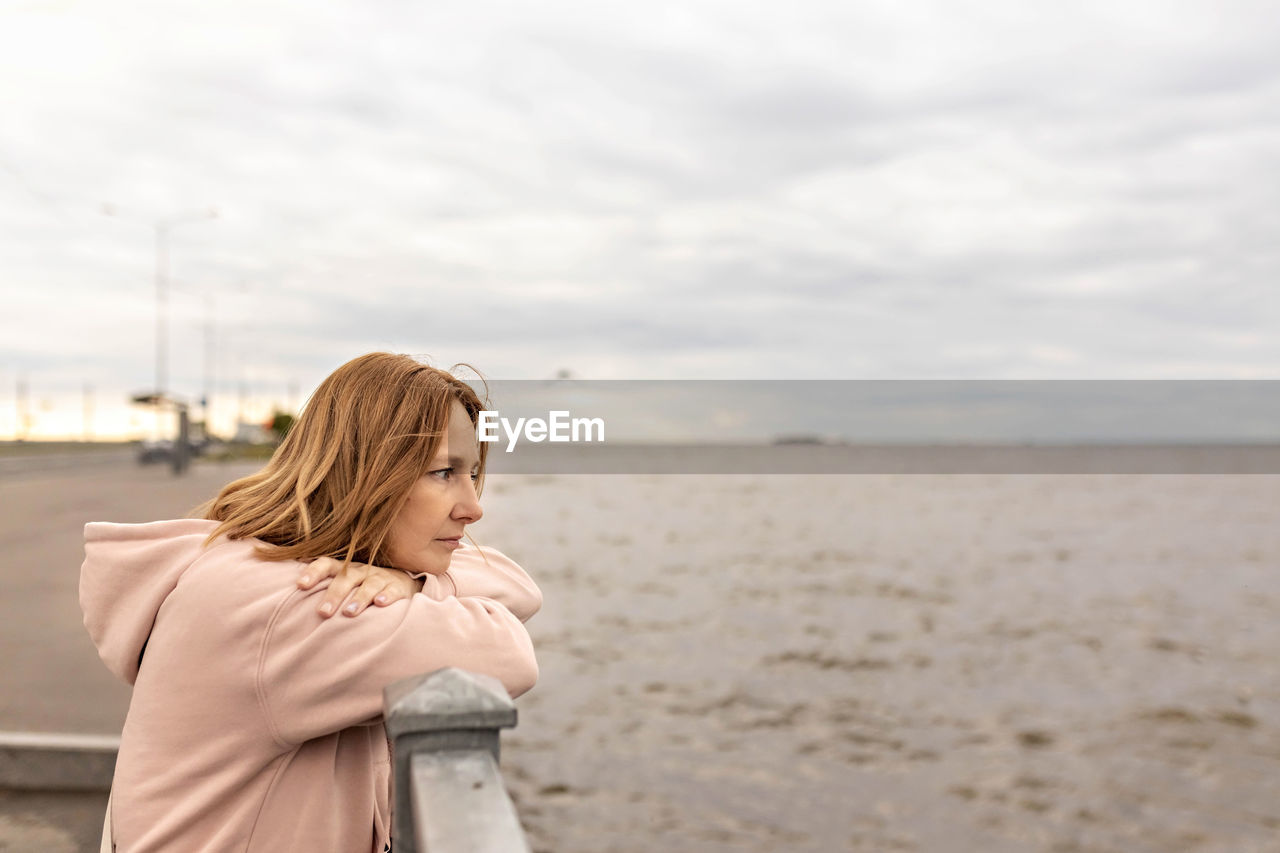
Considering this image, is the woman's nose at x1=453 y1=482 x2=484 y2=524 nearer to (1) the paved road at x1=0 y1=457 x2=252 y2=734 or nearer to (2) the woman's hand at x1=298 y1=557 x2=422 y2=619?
(2) the woman's hand at x1=298 y1=557 x2=422 y2=619

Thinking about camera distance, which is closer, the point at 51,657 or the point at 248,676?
the point at 248,676

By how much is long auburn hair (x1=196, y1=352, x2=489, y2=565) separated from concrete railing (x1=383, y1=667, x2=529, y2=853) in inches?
18.2

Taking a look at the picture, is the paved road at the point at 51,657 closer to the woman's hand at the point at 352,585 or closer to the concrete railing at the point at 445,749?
the woman's hand at the point at 352,585

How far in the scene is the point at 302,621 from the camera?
1.72 metres

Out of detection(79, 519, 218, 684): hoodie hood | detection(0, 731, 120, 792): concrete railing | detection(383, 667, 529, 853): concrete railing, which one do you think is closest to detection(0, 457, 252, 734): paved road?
detection(0, 731, 120, 792): concrete railing

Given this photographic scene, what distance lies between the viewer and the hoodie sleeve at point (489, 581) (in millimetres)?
2104

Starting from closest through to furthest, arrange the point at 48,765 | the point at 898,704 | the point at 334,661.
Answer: the point at 334,661 → the point at 48,765 → the point at 898,704

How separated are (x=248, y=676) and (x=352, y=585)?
22cm

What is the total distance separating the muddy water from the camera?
9.37m

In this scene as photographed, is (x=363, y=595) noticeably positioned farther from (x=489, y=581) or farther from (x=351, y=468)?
(x=489, y=581)

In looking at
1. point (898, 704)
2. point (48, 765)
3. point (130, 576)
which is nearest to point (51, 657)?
point (48, 765)

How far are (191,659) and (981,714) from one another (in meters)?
13.0

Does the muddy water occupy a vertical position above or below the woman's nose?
below

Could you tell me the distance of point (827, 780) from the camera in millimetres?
10250
